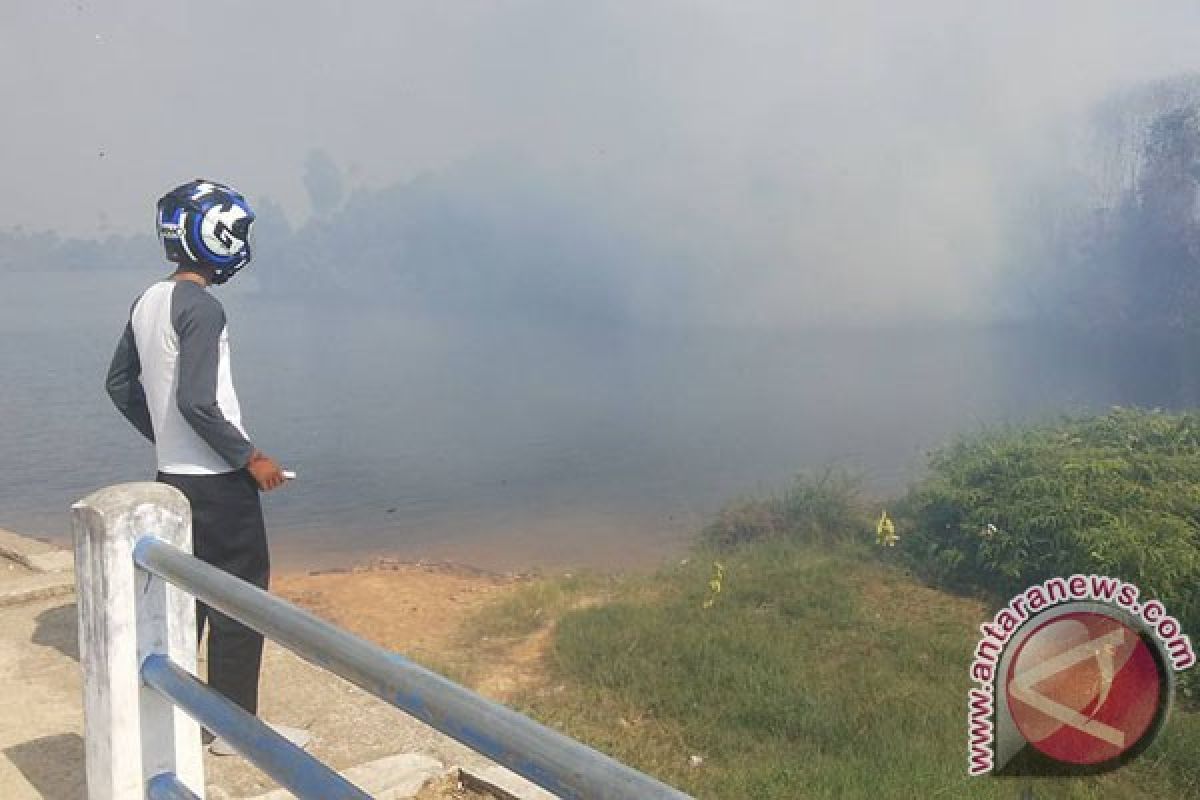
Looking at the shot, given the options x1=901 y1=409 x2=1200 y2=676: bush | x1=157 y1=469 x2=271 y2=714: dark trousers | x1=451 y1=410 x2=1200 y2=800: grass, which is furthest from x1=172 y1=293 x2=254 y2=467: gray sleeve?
x1=901 y1=409 x2=1200 y2=676: bush

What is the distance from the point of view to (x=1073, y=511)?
664cm

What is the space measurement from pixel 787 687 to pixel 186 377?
335 centimetres

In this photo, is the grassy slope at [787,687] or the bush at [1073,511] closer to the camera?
the grassy slope at [787,687]

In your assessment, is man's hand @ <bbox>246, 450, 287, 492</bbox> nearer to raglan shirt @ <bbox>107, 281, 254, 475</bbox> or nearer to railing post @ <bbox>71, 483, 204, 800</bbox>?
raglan shirt @ <bbox>107, 281, 254, 475</bbox>

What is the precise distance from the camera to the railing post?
7.28 feet

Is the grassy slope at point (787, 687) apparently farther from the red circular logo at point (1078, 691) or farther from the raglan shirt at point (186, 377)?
the red circular logo at point (1078, 691)

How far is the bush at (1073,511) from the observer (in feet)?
19.8

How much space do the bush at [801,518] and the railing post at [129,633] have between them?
7.16 meters

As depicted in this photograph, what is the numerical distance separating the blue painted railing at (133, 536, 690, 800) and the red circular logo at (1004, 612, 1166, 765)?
1.91 ft

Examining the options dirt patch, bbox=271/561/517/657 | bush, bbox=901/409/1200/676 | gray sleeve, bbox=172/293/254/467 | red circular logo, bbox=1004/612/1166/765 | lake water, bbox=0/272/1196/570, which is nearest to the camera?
red circular logo, bbox=1004/612/1166/765

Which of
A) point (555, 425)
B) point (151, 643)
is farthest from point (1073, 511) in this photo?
point (555, 425)

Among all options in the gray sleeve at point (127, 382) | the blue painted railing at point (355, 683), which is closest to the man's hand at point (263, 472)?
the gray sleeve at point (127, 382)

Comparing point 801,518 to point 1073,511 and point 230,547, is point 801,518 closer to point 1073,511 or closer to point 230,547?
point 1073,511

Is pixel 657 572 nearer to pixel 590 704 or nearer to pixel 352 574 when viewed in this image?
pixel 352 574
